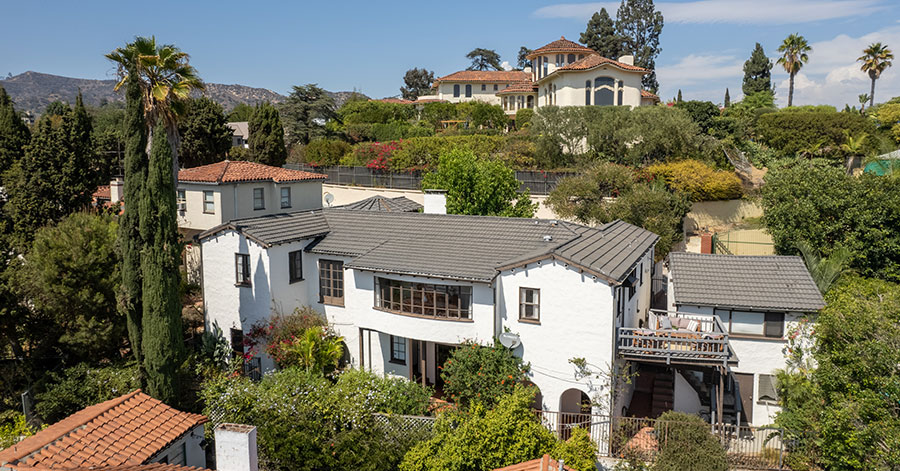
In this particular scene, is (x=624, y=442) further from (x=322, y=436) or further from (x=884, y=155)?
(x=884, y=155)

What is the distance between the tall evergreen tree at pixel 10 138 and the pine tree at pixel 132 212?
18.9 meters

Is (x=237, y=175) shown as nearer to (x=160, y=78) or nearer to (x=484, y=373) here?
(x=160, y=78)

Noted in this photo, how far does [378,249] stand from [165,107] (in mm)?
10272

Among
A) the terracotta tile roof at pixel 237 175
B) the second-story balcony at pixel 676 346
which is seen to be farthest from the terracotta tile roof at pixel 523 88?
the second-story balcony at pixel 676 346

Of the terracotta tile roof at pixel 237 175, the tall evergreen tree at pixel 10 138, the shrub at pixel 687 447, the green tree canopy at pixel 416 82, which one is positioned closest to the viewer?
the shrub at pixel 687 447

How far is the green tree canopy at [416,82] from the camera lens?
399 ft

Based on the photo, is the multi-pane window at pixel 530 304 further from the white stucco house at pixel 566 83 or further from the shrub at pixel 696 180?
the white stucco house at pixel 566 83

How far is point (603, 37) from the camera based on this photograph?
282ft

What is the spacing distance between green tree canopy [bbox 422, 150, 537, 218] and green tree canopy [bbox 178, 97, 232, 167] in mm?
22302

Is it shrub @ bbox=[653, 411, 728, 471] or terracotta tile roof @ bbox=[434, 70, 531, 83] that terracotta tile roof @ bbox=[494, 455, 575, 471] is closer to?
shrub @ bbox=[653, 411, 728, 471]

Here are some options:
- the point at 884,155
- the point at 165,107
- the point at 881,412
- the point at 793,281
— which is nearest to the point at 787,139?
the point at 884,155

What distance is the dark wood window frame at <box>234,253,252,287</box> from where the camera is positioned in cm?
2534

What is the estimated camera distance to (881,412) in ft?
53.3

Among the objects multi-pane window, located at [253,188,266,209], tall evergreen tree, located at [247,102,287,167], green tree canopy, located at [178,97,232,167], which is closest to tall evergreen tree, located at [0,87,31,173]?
green tree canopy, located at [178,97,232,167]
